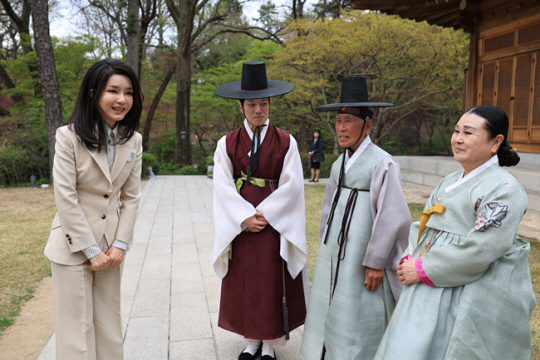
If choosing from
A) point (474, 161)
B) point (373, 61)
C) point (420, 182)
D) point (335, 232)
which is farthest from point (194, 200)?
point (474, 161)

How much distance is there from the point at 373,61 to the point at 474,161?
11423 mm

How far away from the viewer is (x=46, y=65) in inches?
425

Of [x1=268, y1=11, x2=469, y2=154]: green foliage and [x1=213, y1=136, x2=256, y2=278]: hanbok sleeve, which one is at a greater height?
[x1=268, y1=11, x2=469, y2=154]: green foliage

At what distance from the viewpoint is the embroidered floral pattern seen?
159cm

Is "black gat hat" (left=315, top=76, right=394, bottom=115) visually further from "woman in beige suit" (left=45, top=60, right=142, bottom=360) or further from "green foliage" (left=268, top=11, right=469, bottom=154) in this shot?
"green foliage" (left=268, top=11, right=469, bottom=154)

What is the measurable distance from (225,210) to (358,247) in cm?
87

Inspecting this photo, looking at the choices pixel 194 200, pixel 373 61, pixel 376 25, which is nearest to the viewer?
pixel 194 200

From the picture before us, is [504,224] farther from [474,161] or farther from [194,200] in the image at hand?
[194,200]

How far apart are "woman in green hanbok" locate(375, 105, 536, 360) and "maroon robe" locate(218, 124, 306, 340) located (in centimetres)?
93

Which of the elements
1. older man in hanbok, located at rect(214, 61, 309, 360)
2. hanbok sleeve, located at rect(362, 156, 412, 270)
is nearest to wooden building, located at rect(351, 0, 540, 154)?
older man in hanbok, located at rect(214, 61, 309, 360)

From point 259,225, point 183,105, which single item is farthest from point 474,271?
point 183,105

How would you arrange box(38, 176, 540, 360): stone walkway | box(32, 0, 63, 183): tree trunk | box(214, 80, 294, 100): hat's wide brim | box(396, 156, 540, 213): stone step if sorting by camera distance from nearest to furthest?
box(214, 80, 294, 100): hat's wide brim, box(38, 176, 540, 360): stone walkway, box(396, 156, 540, 213): stone step, box(32, 0, 63, 183): tree trunk

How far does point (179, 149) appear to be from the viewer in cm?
1838

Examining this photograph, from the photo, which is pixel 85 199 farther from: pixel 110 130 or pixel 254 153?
pixel 254 153
